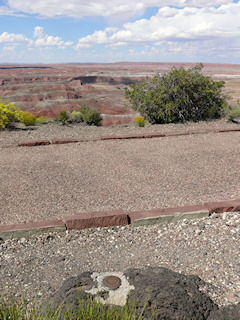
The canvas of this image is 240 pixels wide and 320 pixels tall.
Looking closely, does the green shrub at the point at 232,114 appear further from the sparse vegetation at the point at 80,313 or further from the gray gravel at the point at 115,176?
the sparse vegetation at the point at 80,313

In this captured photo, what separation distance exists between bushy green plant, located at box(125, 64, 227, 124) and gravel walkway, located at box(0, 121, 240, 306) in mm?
1948

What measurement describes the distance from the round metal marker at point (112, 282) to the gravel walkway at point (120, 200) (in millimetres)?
639

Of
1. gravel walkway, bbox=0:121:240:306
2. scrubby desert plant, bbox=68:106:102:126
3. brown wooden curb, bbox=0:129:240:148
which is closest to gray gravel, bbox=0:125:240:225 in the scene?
gravel walkway, bbox=0:121:240:306

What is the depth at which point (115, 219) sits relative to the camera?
450cm

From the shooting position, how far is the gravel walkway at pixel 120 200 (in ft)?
11.7

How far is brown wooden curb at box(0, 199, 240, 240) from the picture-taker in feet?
14.0

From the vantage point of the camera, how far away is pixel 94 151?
26.1ft

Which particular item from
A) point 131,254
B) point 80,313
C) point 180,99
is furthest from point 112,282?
point 180,99

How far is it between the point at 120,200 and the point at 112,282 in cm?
245

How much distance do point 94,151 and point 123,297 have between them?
5.51 meters

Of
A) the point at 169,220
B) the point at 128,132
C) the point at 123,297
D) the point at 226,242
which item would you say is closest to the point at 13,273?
the point at 123,297

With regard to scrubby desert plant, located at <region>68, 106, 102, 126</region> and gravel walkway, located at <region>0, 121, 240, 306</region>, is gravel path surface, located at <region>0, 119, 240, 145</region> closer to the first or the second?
gravel walkway, located at <region>0, 121, 240, 306</region>

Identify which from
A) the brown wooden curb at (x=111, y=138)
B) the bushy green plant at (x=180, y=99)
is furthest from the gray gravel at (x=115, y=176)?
the bushy green plant at (x=180, y=99)

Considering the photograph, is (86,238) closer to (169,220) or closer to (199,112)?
(169,220)
